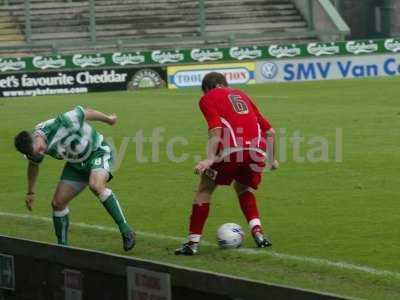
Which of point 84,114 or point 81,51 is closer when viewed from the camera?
point 84,114

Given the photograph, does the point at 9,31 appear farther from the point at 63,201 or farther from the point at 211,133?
the point at 211,133

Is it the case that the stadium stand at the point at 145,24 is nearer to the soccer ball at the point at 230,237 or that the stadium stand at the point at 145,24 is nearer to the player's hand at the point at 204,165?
the soccer ball at the point at 230,237

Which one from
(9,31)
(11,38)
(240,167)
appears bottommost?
(240,167)

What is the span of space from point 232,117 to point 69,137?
159cm

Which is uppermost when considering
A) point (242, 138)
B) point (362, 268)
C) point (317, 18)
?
point (317, 18)

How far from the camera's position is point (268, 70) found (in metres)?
41.9

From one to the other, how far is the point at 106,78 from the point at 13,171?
65.0ft

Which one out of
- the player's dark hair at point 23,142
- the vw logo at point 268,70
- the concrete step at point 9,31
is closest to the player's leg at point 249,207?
the player's dark hair at point 23,142

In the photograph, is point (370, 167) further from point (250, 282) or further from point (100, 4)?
point (100, 4)

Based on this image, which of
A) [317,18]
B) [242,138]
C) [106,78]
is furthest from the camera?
[317,18]

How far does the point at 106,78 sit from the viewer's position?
131 feet

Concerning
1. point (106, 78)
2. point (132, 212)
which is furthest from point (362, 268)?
point (106, 78)
